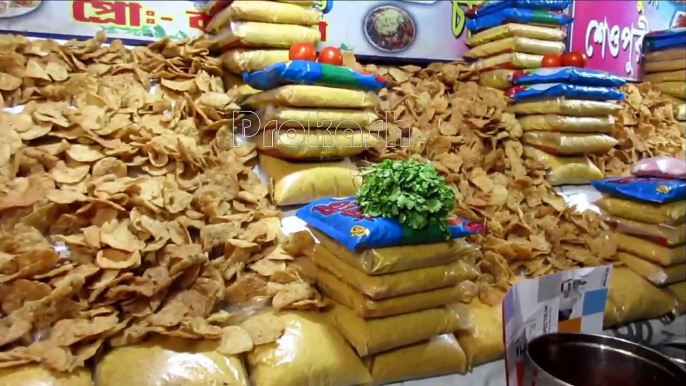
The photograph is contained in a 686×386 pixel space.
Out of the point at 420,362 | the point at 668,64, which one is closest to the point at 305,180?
the point at 420,362

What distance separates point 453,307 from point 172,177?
1.07 m

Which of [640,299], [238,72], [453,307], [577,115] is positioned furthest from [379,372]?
[577,115]

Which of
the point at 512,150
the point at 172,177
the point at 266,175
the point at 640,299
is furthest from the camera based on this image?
the point at 512,150

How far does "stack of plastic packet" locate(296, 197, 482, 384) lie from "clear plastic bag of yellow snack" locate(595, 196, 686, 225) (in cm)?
106

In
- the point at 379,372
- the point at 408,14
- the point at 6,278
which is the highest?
the point at 408,14

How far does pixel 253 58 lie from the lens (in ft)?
7.48

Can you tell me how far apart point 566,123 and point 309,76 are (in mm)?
1426

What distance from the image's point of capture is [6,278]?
54.2 inches

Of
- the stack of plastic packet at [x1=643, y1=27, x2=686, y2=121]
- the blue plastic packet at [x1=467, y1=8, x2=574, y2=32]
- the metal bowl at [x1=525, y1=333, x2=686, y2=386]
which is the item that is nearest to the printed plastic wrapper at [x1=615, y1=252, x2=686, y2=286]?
the metal bowl at [x1=525, y1=333, x2=686, y2=386]

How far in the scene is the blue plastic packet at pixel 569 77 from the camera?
2.66 m

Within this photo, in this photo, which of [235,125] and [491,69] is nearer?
[235,125]

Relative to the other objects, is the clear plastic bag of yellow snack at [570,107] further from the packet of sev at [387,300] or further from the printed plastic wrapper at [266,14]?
the packet of sev at [387,300]

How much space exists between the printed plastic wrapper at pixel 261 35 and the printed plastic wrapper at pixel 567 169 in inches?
52.1

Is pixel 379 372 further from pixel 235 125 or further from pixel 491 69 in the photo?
pixel 491 69
